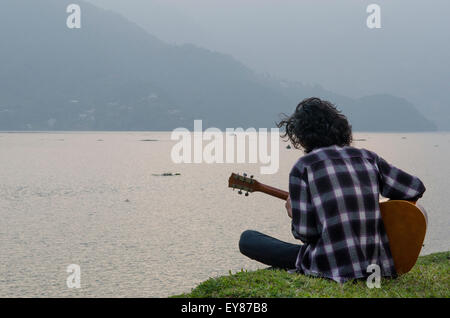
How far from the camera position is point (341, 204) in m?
5.90

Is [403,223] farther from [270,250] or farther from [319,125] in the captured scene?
[270,250]

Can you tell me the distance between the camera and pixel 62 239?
58.7ft

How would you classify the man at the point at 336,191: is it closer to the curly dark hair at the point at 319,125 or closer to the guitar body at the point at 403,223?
the curly dark hair at the point at 319,125

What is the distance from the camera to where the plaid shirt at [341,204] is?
5910 millimetres

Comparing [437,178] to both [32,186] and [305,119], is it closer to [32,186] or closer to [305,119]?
[32,186]

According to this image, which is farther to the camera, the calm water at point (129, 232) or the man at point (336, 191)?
the calm water at point (129, 232)

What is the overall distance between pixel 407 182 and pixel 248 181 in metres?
1.91

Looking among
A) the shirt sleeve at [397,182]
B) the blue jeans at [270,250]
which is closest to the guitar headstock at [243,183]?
the blue jeans at [270,250]

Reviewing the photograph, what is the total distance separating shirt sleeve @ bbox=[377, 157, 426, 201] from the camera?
20.3 ft

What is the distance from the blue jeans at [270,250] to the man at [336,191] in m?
0.65

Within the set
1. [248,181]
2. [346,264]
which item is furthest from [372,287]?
[248,181]

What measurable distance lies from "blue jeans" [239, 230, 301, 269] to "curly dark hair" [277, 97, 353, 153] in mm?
1527

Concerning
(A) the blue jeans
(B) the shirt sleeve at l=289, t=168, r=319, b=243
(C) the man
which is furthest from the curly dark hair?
(A) the blue jeans

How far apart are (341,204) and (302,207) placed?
429 mm
